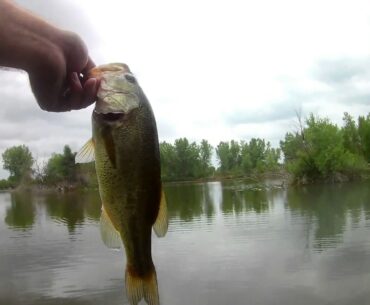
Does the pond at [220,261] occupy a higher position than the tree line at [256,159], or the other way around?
the tree line at [256,159]

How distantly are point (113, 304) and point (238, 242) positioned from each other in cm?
1020

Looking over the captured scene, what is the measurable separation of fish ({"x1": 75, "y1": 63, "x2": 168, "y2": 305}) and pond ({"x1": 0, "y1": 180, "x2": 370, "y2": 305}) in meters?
17.4

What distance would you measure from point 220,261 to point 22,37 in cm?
2342

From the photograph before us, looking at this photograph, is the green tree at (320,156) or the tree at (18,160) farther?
the tree at (18,160)

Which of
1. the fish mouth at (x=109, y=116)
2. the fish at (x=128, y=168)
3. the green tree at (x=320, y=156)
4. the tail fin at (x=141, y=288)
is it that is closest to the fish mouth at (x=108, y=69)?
the fish at (x=128, y=168)

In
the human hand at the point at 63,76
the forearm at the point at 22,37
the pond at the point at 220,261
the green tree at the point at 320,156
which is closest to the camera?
the forearm at the point at 22,37

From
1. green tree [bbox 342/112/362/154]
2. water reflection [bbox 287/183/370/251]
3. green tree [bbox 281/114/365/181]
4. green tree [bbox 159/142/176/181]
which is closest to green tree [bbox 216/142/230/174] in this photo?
green tree [bbox 159/142/176/181]

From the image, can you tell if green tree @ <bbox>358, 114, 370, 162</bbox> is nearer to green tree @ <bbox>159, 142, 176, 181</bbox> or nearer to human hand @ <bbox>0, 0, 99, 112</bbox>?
green tree @ <bbox>159, 142, 176, 181</bbox>

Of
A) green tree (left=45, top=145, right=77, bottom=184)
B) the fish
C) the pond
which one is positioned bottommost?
the pond

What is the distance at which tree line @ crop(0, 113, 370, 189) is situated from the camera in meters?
69.2

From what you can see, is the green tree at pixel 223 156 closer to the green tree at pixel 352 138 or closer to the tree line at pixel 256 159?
the tree line at pixel 256 159

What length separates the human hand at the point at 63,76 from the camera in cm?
165

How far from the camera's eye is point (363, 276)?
20.5m

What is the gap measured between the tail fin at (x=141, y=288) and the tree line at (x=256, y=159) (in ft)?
45.9
